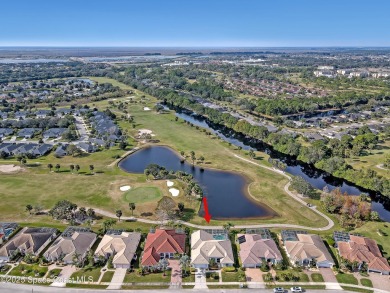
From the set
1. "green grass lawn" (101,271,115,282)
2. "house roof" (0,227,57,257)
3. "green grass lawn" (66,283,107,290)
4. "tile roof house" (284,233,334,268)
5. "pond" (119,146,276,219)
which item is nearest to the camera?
"green grass lawn" (66,283,107,290)

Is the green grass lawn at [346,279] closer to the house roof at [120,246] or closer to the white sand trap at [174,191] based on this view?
the house roof at [120,246]

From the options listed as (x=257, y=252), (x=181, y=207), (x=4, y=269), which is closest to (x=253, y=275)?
(x=257, y=252)

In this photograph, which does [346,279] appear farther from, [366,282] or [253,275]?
[253,275]

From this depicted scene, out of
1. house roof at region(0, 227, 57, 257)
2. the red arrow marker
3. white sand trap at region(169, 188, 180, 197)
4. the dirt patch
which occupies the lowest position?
the red arrow marker

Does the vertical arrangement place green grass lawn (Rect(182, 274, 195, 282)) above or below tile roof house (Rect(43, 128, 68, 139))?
below

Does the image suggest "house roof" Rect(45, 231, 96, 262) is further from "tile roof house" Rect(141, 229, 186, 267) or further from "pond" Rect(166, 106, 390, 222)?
"pond" Rect(166, 106, 390, 222)

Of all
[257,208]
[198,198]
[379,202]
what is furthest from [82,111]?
[379,202]

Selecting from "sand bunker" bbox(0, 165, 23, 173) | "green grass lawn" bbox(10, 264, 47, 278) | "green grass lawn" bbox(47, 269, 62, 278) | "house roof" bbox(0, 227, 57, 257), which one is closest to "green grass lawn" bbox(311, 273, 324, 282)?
"green grass lawn" bbox(47, 269, 62, 278)
